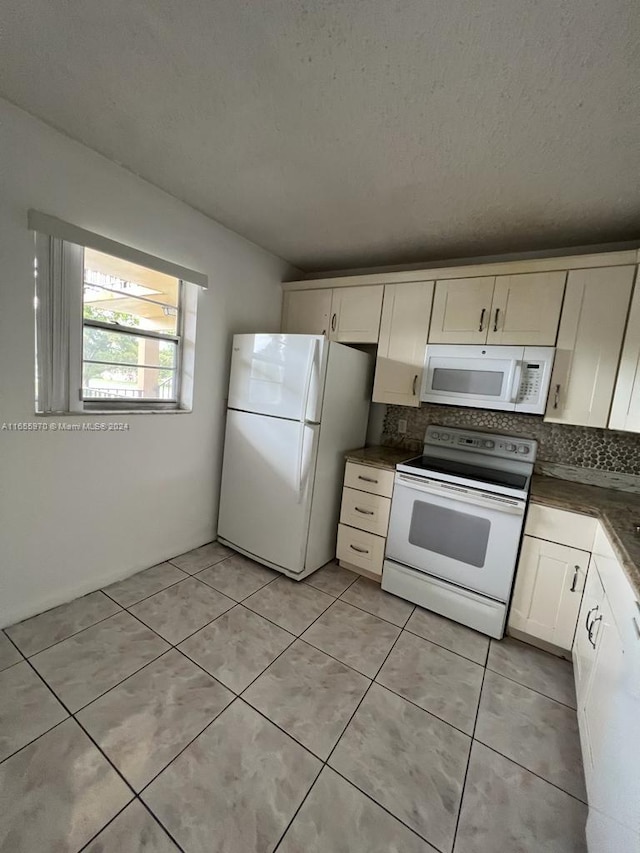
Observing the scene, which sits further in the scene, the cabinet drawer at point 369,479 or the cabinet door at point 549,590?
the cabinet drawer at point 369,479

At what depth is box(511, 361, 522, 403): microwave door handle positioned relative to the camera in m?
2.06

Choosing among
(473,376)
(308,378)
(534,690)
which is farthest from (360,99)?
(534,690)

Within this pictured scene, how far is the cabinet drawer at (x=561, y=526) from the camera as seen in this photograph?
1.75 meters

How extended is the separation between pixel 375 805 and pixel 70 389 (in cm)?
220

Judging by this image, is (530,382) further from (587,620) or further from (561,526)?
(587,620)

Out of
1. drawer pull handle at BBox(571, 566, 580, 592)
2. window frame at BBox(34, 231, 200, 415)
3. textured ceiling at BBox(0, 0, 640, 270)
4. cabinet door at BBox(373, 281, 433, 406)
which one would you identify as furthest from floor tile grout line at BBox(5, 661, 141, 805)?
textured ceiling at BBox(0, 0, 640, 270)

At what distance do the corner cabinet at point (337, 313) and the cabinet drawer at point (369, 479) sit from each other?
0.96m

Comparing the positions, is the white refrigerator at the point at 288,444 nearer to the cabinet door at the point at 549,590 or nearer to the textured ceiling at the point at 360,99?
the textured ceiling at the point at 360,99

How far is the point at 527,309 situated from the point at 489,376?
435mm

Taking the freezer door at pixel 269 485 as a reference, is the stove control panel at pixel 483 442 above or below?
above

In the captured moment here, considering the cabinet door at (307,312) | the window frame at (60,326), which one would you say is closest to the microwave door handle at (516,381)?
the cabinet door at (307,312)

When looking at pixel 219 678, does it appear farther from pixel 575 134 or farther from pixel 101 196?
pixel 575 134

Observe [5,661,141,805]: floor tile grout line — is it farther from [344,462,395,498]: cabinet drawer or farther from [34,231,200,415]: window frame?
[344,462,395,498]: cabinet drawer

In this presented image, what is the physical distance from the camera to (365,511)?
2.46 metres
